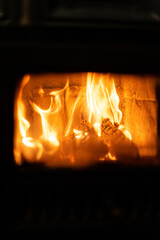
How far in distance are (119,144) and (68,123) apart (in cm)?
20

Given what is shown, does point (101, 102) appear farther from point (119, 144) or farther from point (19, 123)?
point (19, 123)

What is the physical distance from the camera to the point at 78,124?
951 mm

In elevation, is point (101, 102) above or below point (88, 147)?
above

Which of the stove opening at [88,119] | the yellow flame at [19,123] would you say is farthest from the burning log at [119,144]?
the yellow flame at [19,123]

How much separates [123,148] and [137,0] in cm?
48

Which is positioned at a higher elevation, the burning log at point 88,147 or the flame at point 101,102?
the flame at point 101,102

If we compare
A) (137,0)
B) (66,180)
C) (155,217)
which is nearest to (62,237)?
(66,180)

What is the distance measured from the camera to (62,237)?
824mm

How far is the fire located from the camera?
905mm

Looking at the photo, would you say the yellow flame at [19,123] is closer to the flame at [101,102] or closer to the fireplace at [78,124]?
the fireplace at [78,124]

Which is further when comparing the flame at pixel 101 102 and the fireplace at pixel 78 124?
the flame at pixel 101 102

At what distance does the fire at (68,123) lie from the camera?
905mm

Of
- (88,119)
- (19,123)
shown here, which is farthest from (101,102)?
(19,123)

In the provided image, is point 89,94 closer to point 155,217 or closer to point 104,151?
point 104,151
